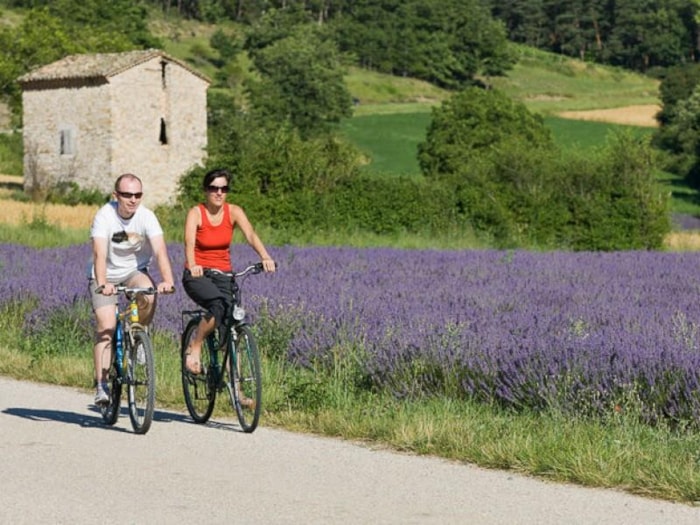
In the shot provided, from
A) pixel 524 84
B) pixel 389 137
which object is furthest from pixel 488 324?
pixel 524 84

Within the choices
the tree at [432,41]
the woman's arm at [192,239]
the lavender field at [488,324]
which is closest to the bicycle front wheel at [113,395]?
the woman's arm at [192,239]

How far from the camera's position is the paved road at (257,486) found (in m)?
7.20

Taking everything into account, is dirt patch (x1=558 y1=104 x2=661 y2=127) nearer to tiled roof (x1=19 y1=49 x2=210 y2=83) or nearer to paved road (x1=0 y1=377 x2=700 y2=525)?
tiled roof (x1=19 y1=49 x2=210 y2=83)

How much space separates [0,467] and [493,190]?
30.7 metres

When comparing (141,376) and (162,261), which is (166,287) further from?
(141,376)

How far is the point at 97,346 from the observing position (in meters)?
10.5

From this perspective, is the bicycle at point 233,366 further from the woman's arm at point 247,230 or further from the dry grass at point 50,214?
the dry grass at point 50,214

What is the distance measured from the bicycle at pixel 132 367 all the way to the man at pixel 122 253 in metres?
0.07

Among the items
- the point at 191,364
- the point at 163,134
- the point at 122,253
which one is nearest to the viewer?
the point at 122,253

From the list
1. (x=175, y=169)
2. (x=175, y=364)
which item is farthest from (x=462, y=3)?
(x=175, y=364)

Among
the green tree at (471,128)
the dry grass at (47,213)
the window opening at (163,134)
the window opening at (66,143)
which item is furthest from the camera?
the green tree at (471,128)

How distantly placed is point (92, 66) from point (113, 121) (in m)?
2.51

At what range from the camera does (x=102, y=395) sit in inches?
405

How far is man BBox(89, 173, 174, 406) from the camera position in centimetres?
991
